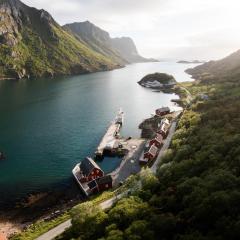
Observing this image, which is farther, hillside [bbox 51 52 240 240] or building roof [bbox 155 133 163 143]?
building roof [bbox 155 133 163 143]

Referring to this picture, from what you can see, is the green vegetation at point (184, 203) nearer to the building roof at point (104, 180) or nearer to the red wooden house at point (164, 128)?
the building roof at point (104, 180)

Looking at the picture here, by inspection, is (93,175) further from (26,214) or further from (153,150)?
(153,150)

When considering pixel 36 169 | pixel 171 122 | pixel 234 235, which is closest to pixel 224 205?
pixel 234 235

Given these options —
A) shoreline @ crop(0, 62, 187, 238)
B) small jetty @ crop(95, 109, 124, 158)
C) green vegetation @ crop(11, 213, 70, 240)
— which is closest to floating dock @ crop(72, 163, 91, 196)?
shoreline @ crop(0, 62, 187, 238)

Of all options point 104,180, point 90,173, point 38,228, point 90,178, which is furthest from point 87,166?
point 38,228

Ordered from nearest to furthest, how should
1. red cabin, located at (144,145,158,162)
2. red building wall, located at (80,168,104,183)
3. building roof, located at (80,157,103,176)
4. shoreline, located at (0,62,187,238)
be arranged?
shoreline, located at (0,62,187,238) → red building wall, located at (80,168,104,183) → building roof, located at (80,157,103,176) → red cabin, located at (144,145,158,162)

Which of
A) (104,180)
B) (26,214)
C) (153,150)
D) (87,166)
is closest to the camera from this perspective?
(26,214)

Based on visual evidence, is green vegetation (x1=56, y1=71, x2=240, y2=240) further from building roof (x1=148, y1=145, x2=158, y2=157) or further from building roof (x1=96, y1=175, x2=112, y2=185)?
building roof (x1=148, y1=145, x2=158, y2=157)
